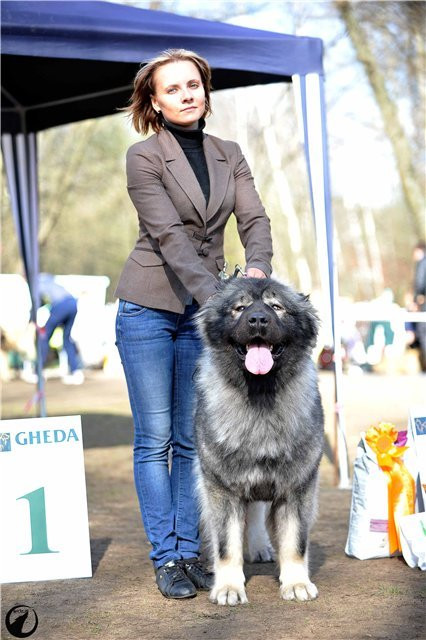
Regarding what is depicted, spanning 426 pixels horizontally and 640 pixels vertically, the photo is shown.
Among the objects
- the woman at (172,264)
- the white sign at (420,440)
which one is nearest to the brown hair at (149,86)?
the woman at (172,264)

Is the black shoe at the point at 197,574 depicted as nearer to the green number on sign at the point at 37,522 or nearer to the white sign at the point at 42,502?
the white sign at the point at 42,502

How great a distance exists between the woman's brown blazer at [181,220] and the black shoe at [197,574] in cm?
112

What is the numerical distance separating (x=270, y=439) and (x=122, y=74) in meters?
4.55

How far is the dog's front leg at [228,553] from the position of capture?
357 centimetres

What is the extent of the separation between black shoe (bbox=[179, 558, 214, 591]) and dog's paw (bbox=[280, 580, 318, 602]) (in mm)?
335

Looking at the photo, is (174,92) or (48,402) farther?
(48,402)

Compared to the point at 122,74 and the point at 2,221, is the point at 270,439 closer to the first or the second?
the point at 122,74

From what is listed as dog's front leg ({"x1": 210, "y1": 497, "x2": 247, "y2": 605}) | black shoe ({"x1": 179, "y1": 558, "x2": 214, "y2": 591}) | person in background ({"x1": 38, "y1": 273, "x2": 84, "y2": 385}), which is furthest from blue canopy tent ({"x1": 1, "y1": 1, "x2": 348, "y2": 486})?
person in background ({"x1": 38, "y1": 273, "x2": 84, "y2": 385})

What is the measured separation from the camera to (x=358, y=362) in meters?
17.5

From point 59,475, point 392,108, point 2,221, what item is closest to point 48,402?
point 392,108

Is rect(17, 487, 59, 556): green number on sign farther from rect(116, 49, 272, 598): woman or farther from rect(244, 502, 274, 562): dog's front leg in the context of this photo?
rect(244, 502, 274, 562): dog's front leg

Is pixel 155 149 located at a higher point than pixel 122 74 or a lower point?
lower

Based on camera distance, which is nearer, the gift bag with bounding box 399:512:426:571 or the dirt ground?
the dirt ground

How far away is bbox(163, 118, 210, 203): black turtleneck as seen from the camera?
3842mm
